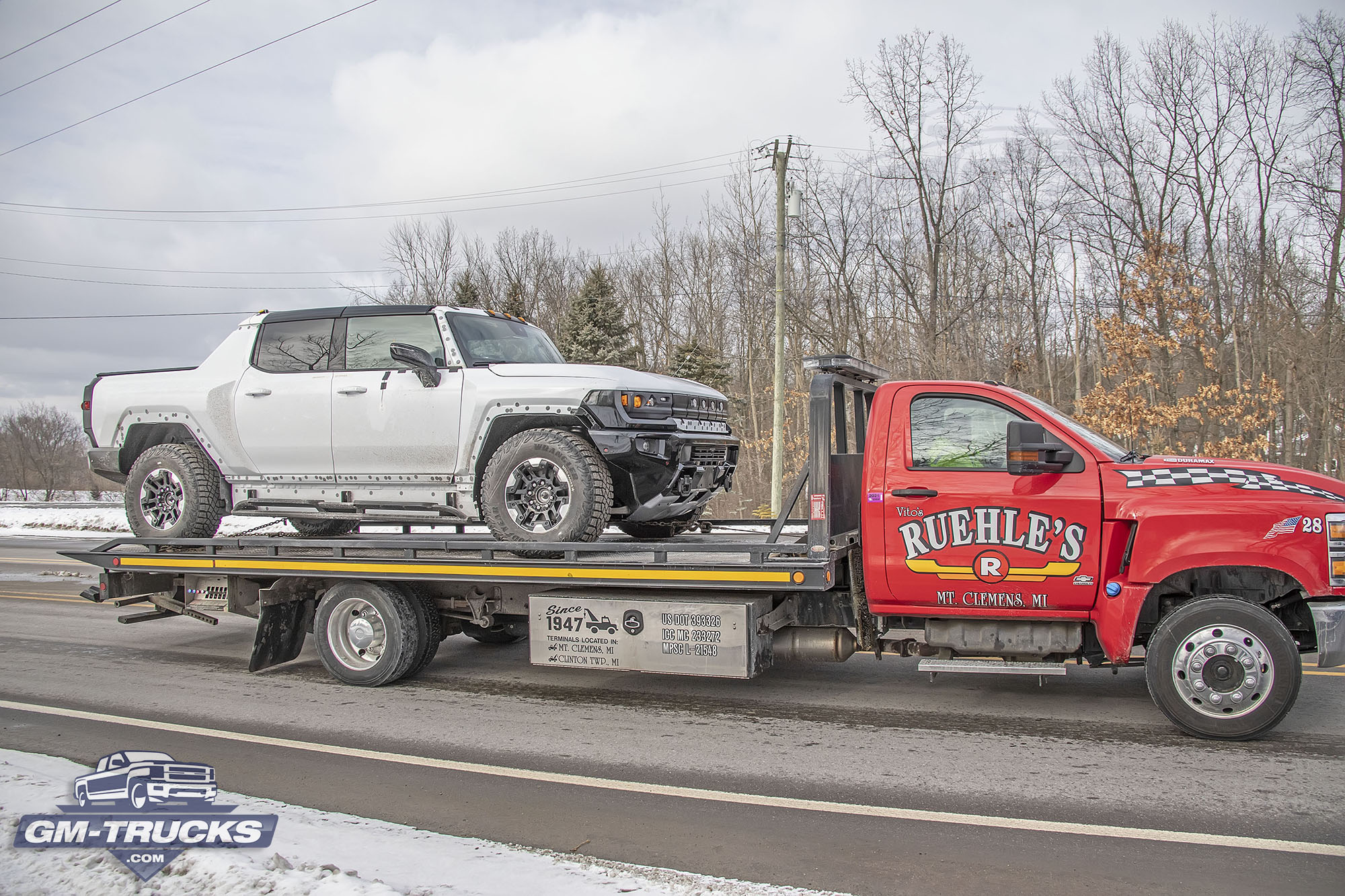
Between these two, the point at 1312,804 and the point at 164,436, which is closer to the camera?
the point at 1312,804

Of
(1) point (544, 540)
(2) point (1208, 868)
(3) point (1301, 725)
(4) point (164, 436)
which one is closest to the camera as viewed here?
(2) point (1208, 868)

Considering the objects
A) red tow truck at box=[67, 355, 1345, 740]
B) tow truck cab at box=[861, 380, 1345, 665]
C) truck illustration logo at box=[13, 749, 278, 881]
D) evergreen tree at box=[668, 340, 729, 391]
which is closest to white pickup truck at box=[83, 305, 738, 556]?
red tow truck at box=[67, 355, 1345, 740]

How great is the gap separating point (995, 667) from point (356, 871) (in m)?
3.65

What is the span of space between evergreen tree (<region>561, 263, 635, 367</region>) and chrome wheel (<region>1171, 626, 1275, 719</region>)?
26.5m

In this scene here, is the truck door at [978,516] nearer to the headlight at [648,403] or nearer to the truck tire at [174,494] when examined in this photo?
the headlight at [648,403]

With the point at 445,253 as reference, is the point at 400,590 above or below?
below

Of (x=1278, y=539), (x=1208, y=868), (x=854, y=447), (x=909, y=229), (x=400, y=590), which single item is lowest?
(x=1208, y=868)

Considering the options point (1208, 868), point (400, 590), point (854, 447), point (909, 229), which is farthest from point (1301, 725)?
point (909, 229)

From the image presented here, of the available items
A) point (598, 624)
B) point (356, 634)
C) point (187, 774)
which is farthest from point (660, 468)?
point (187, 774)

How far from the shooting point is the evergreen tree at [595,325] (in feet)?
102

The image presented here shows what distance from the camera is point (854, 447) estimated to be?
676 centimetres

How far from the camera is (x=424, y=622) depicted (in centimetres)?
696

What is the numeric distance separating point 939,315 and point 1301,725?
24.4 m

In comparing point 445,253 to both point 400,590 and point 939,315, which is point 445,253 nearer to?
point 939,315
